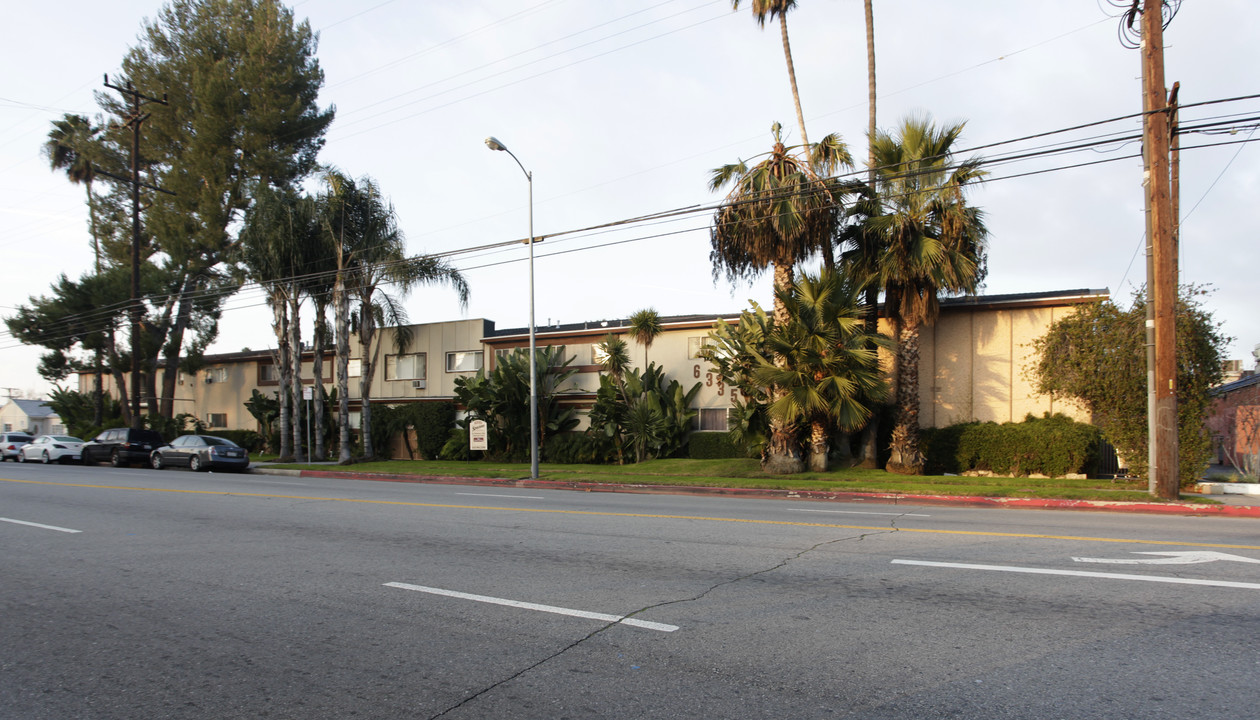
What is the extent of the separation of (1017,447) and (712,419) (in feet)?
33.9

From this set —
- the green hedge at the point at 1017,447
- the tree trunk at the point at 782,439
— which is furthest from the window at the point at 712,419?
the green hedge at the point at 1017,447

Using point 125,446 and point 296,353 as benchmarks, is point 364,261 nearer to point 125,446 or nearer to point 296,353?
point 296,353

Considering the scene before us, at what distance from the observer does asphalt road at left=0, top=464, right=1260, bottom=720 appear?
13.7ft

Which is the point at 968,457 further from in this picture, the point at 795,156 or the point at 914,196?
the point at 795,156

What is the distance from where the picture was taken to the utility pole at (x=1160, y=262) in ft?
47.0

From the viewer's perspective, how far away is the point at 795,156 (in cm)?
2105

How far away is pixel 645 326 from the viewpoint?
90.7ft

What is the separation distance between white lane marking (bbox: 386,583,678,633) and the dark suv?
2983 centimetres

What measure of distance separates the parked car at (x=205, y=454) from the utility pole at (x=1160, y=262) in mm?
28177

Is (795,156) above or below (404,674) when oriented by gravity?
above

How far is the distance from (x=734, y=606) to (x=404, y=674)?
8.69 feet

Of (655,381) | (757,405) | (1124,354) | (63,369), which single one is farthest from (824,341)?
(63,369)

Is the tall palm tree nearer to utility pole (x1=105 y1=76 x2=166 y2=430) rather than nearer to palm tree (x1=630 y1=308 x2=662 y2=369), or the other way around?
palm tree (x1=630 y1=308 x2=662 y2=369)

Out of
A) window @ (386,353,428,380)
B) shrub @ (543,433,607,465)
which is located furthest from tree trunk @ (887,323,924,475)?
window @ (386,353,428,380)
